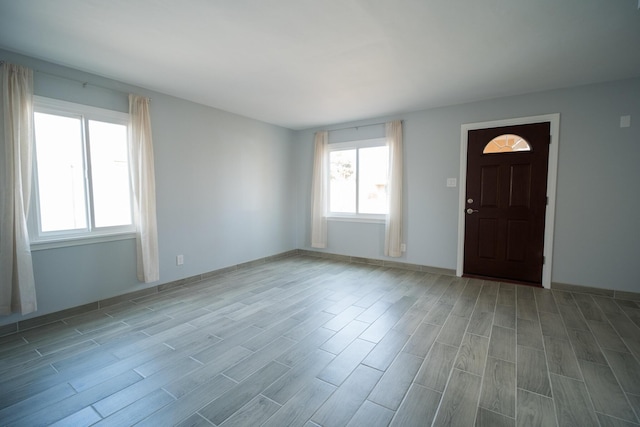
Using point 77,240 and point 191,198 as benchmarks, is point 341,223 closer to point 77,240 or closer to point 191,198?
point 191,198

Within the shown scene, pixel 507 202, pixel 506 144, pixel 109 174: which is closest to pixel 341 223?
pixel 507 202

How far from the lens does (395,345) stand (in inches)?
94.4

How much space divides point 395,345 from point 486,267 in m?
2.63

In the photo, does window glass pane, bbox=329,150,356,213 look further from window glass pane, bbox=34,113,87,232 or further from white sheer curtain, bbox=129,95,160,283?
window glass pane, bbox=34,113,87,232

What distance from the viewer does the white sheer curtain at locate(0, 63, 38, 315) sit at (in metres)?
2.52

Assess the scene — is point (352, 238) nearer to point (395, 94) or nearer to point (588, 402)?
point (395, 94)

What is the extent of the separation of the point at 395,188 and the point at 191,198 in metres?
3.25

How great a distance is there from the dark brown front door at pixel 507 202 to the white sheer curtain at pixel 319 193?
2550 millimetres

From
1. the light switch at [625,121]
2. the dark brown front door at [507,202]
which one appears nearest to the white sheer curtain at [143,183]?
the dark brown front door at [507,202]

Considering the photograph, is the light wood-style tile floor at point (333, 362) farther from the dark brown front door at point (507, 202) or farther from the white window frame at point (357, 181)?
the white window frame at point (357, 181)

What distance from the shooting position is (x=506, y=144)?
4012mm

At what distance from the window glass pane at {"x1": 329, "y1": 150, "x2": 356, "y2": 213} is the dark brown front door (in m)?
2.00

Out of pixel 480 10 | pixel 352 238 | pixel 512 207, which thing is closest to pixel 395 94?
pixel 480 10

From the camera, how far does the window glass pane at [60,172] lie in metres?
2.82
